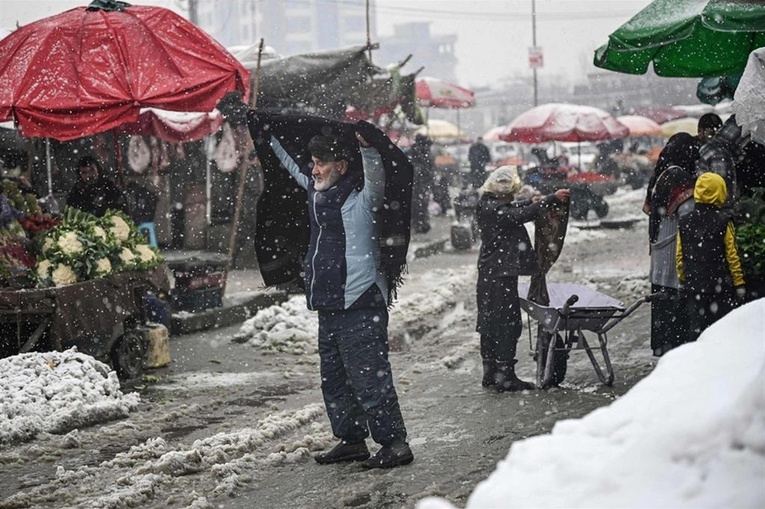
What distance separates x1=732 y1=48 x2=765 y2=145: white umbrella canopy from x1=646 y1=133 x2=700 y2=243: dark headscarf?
1.51 meters

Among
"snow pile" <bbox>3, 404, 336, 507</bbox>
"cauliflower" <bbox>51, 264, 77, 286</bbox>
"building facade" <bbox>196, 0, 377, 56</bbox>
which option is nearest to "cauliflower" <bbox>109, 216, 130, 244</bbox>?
"cauliflower" <bbox>51, 264, 77, 286</bbox>

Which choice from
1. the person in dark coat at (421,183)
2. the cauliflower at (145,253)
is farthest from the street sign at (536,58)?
the cauliflower at (145,253)

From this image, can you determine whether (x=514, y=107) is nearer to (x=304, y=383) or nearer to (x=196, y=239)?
(x=196, y=239)

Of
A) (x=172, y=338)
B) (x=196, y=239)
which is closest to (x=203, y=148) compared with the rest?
(x=196, y=239)

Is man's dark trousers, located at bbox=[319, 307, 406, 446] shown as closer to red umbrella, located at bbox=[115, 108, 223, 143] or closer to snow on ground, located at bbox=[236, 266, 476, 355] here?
snow on ground, located at bbox=[236, 266, 476, 355]

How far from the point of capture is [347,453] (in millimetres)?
6676

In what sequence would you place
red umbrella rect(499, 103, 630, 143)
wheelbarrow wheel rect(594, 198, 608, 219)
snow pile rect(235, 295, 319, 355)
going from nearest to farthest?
snow pile rect(235, 295, 319, 355) → red umbrella rect(499, 103, 630, 143) → wheelbarrow wheel rect(594, 198, 608, 219)

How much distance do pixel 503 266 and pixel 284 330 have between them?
12.9ft

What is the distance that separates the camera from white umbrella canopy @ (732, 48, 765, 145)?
22.9 feet

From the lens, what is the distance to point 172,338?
11977 millimetres

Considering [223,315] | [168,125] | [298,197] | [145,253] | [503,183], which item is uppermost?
[298,197]

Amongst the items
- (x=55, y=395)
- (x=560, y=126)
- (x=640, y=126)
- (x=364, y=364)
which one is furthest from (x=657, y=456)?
(x=640, y=126)

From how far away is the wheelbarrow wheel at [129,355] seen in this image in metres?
9.69

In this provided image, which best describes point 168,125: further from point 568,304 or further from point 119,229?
point 568,304
